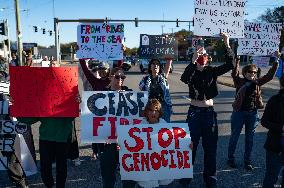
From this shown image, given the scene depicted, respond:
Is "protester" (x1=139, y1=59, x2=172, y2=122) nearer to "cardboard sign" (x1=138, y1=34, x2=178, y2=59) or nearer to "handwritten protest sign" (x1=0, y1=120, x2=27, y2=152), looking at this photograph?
"cardboard sign" (x1=138, y1=34, x2=178, y2=59)

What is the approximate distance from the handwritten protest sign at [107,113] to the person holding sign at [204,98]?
78 cm

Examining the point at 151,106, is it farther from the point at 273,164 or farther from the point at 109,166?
the point at 273,164

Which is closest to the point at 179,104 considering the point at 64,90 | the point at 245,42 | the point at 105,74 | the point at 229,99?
the point at 229,99

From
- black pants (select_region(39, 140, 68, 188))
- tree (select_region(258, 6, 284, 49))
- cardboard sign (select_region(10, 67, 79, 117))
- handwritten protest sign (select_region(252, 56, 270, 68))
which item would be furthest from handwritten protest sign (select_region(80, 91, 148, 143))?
tree (select_region(258, 6, 284, 49))

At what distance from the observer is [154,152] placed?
407cm

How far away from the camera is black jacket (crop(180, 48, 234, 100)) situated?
458 centimetres

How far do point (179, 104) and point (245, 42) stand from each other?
6.85 meters

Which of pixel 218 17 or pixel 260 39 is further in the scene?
pixel 260 39

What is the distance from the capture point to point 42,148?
4.43 m

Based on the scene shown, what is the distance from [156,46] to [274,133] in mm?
2673

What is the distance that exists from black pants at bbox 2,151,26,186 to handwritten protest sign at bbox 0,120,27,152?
3.6 inches

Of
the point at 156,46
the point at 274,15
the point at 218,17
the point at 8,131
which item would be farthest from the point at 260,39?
the point at 274,15

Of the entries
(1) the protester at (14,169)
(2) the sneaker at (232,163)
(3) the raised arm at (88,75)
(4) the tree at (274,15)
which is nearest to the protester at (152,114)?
(3) the raised arm at (88,75)

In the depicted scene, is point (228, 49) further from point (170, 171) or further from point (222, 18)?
point (170, 171)
